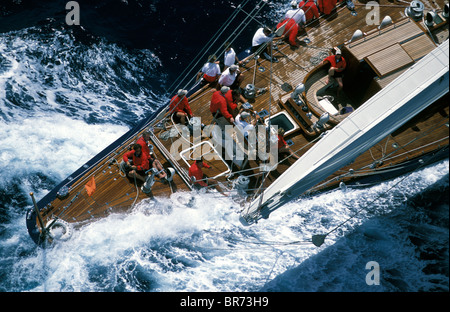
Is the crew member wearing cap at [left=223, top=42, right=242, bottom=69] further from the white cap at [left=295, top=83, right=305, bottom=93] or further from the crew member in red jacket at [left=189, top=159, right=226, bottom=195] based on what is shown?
the crew member in red jacket at [left=189, top=159, right=226, bottom=195]

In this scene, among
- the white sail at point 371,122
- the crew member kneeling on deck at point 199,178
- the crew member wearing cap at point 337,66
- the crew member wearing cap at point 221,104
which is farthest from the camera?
the crew member wearing cap at point 337,66

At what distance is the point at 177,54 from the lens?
15.2 m

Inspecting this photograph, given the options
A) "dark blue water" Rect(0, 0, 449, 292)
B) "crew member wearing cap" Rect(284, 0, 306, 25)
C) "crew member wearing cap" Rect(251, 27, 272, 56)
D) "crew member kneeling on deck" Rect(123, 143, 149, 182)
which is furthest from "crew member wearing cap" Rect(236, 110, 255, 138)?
"crew member wearing cap" Rect(284, 0, 306, 25)

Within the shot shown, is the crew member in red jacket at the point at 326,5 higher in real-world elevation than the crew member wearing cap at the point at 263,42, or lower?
lower

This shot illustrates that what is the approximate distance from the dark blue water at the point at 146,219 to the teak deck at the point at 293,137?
51 cm

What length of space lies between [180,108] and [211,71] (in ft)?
5.06

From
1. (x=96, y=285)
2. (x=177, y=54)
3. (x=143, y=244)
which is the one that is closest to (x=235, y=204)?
(x=143, y=244)

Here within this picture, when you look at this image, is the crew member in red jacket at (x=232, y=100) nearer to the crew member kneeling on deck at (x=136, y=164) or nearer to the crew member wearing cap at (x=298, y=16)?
the crew member kneeling on deck at (x=136, y=164)

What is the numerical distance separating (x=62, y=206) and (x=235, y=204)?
4262 millimetres

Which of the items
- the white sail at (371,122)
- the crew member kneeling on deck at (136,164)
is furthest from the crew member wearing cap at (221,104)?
the white sail at (371,122)

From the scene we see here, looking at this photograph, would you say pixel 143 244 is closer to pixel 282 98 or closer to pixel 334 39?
pixel 282 98

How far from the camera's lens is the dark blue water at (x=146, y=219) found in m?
10.2

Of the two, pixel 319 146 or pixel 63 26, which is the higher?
pixel 63 26

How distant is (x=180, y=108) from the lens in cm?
1106
